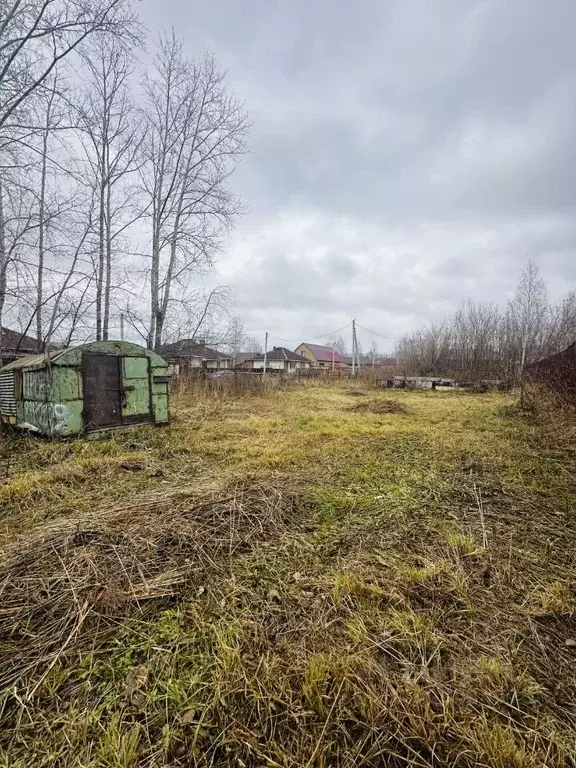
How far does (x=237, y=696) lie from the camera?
4.93 feet

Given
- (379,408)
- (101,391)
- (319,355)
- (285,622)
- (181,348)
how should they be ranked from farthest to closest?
(319,355) < (181,348) < (379,408) < (101,391) < (285,622)

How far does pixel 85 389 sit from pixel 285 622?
5.71 m

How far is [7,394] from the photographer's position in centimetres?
Answer: 670

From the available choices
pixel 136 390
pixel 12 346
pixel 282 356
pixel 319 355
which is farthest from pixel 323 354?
pixel 136 390

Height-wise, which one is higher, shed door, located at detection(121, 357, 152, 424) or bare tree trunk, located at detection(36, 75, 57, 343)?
bare tree trunk, located at detection(36, 75, 57, 343)

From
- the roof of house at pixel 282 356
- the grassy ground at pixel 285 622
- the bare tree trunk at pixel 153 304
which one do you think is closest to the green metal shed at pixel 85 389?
the grassy ground at pixel 285 622

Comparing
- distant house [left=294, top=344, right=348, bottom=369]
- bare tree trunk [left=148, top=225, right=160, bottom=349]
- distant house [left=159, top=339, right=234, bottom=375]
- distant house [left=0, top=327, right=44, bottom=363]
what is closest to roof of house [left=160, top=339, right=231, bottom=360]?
distant house [left=159, top=339, right=234, bottom=375]

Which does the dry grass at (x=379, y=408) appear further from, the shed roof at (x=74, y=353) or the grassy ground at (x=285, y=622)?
the shed roof at (x=74, y=353)

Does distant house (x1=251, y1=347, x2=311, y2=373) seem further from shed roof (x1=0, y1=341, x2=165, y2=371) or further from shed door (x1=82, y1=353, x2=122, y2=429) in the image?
shed door (x1=82, y1=353, x2=122, y2=429)

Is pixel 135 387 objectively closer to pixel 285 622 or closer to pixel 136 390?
pixel 136 390

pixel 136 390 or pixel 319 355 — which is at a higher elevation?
pixel 319 355

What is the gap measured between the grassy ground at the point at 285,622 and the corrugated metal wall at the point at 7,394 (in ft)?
9.72

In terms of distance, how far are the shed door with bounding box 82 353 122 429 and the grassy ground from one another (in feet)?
6.42

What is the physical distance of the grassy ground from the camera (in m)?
1.35
